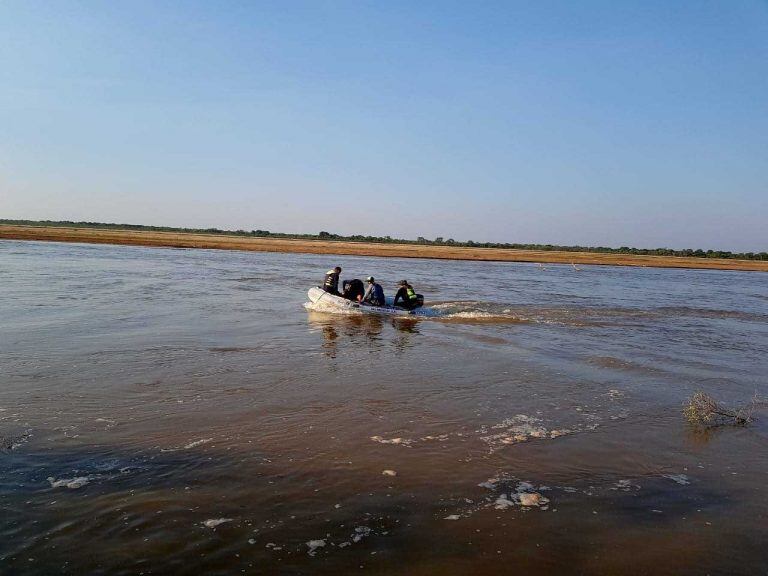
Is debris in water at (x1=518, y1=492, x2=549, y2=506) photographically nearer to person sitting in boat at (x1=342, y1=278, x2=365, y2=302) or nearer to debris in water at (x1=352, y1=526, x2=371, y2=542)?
debris in water at (x1=352, y1=526, x2=371, y2=542)

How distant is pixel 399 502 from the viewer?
5.50m

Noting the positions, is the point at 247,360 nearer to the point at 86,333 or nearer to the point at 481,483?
the point at 86,333

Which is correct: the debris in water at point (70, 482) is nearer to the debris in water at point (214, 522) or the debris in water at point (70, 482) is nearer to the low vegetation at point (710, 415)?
the debris in water at point (214, 522)

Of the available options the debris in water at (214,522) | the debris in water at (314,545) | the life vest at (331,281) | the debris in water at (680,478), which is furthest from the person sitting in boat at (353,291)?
the debris in water at (314,545)

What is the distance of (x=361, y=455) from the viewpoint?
21.8ft

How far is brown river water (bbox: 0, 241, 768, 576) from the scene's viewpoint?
4.63 m

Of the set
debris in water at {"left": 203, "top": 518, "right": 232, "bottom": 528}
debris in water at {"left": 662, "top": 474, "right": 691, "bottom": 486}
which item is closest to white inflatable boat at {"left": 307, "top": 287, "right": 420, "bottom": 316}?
debris in water at {"left": 662, "top": 474, "right": 691, "bottom": 486}

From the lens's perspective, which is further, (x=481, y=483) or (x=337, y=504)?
(x=481, y=483)

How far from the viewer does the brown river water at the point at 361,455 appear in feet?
15.2

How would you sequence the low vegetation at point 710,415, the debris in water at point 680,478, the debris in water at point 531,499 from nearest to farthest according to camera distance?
the debris in water at point 531,499
the debris in water at point 680,478
the low vegetation at point 710,415

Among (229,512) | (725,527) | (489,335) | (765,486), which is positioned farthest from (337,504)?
(489,335)

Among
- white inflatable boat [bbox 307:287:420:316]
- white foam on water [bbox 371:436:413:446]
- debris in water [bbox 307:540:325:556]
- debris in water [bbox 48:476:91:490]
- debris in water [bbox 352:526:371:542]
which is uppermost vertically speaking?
white inflatable boat [bbox 307:287:420:316]

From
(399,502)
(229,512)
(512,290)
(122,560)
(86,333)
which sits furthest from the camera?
(512,290)

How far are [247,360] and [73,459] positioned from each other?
533cm
